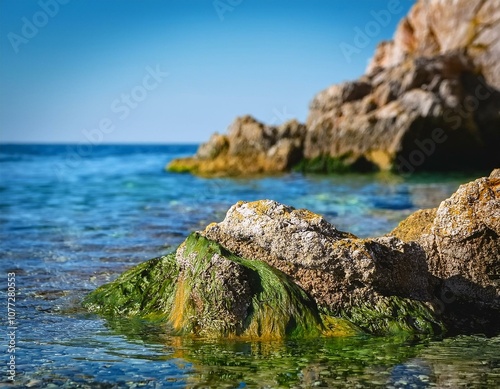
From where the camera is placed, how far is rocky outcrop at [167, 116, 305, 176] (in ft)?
141

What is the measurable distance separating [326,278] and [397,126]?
3274cm

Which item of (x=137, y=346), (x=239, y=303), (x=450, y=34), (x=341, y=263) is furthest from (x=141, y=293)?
(x=450, y=34)

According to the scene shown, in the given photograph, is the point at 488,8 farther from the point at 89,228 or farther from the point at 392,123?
the point at 89,228

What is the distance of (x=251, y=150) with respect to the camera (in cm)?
4400

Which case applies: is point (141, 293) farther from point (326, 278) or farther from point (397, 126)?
point (397, 126)

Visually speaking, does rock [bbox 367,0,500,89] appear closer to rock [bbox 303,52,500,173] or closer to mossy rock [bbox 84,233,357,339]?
rock [bbox 303,52,500,173]

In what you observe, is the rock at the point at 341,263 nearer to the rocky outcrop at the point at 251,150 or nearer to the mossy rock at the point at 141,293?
the mossy rock at the point at 141,293

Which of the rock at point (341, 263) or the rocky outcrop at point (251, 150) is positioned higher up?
the rocky outcrop at point (251, 150)

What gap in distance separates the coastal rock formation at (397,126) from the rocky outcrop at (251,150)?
2.5 inches

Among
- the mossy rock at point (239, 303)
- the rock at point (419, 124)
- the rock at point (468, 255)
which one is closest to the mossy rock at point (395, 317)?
the mossy rock at point (239, 303)

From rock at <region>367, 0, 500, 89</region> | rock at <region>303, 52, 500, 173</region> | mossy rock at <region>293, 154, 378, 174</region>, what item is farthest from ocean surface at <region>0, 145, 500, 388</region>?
rock at <region>367, 0, 500, 89</region>

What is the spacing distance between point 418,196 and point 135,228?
11.8 m

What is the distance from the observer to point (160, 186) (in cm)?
3344

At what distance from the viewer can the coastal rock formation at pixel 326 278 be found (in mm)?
7278
